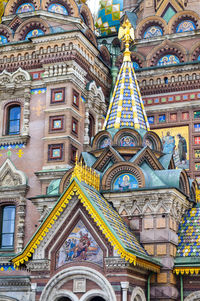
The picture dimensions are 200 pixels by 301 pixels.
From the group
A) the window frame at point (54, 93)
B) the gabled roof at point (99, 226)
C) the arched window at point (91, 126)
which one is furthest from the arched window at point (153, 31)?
the gabled roof at point (99, 226)

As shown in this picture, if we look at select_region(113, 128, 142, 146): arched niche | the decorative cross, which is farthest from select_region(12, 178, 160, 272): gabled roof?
the decorative cross

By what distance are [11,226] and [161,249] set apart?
23.4ft

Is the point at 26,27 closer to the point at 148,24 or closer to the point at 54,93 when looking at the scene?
the point at 54,93

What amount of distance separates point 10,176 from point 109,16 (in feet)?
40.0

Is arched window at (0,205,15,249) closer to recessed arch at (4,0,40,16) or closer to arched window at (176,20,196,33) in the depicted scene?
recessed arch at (4,0,40,16)

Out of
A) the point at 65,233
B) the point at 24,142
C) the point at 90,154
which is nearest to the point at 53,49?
the point at 24,142

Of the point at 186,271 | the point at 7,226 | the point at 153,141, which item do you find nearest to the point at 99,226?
the point at 186,271

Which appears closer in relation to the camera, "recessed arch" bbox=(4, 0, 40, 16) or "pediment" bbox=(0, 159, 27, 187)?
"pediment" bbox=(0, 159, 27, 187)

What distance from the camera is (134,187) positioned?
632 inches

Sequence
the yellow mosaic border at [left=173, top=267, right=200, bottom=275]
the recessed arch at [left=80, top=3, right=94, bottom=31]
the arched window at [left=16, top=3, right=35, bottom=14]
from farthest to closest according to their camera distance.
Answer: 1. the recessed arch at [left=80, top=3, right=94, bottom=31]
2. the arched window at [left=16, top=3, right=35, bottom=14]
3. the yellow mosaic border at [left=173, top=267, right=200, bottom=275]

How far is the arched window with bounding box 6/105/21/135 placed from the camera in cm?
2189

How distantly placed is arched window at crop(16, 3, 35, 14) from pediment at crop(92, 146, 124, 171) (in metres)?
8.85

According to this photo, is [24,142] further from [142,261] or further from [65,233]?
[142,261]

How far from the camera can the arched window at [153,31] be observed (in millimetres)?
25109
